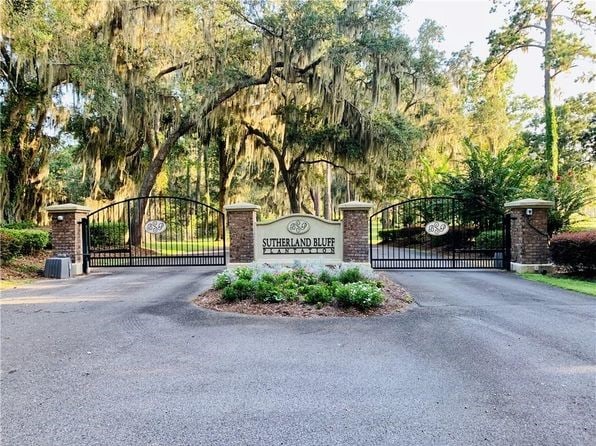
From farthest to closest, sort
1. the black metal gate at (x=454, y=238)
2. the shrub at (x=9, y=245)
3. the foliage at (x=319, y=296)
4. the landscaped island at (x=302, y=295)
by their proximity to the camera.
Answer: the black metal gate at (x=454, y=238), the shrub at (x=9, y=245), the foliage at (x=319, y=296), the landscaped island at (x=302, y=295)

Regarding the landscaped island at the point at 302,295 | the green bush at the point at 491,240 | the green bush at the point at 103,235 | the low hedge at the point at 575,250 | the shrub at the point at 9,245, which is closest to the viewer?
the landscaped island at the point at 302,295

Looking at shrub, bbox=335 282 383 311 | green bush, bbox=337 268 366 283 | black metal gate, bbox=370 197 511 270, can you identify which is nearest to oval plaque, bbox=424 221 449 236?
black metal gate, bbox=370 197 511 270

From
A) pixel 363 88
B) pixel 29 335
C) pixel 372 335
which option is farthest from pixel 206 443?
pixel 363 88

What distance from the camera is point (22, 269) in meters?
9.39

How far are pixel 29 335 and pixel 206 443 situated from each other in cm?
340

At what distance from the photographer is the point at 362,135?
55.8ft

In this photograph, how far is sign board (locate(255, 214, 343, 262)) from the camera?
31.0 feet

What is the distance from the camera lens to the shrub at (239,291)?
6180 mm

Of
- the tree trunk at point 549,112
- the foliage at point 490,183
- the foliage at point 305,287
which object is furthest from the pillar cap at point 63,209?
the tree trunk at point 549,112

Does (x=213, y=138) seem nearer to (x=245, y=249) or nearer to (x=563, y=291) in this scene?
(x=245, y=249)

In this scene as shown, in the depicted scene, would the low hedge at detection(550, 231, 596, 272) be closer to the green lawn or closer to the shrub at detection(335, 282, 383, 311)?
the green lawn

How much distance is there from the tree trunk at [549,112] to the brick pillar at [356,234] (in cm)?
1080

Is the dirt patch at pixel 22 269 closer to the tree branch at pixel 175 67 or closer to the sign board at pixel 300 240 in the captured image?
the sign board at pixel 300 240

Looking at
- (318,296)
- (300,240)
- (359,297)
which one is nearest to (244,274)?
(318,296)
